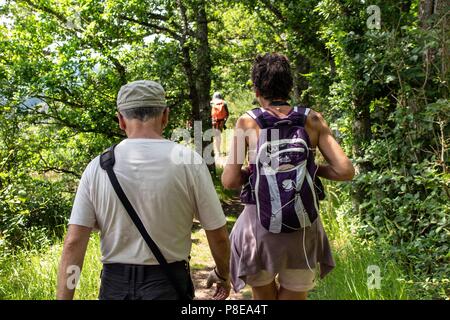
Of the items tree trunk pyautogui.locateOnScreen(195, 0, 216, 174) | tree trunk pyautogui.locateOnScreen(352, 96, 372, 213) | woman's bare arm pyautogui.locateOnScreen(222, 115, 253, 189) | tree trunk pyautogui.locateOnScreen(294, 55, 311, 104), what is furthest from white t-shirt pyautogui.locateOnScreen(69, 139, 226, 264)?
tree trunk pyautogui.locateOnScreen(294, 55, 311, 104)

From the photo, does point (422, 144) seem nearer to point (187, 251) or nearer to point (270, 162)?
point (270, 162)

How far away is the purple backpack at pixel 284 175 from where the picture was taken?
2352 mm

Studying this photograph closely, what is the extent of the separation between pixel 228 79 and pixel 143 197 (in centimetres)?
965

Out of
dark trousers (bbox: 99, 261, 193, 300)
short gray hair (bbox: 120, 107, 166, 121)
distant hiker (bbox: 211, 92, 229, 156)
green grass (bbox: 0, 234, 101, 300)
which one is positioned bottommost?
green grass (bbox: 0, 234, 101, 300)

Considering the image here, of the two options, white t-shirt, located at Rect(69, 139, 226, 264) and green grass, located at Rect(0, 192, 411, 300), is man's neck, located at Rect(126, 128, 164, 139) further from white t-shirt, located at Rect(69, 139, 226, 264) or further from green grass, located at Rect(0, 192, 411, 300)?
green grass, located at Rect(0, 192, 411, 300)

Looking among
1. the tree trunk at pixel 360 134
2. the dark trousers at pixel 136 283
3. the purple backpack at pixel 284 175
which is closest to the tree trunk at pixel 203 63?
the tree trunk at pixel 360 134

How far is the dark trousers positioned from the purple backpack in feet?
2.23

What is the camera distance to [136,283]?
6.35ft

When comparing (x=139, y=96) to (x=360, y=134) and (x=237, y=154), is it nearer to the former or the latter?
(x=237, y=154)

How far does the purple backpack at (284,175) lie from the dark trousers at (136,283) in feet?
2.23

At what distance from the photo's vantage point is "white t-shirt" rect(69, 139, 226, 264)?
1938 millimetres

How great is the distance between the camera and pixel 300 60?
8969 millimetres

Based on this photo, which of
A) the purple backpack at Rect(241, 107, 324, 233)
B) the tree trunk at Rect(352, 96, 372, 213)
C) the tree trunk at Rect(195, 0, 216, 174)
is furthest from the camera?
the tree trunk at Rect(195, 0, 216, 174)
